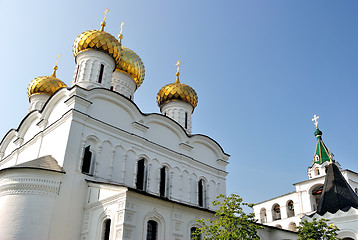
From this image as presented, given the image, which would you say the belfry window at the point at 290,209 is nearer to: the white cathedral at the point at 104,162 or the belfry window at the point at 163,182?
the white cathedral at the point at 104,162

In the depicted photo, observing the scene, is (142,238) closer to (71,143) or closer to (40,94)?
(71,143)

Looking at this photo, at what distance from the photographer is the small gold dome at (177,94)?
16734mm

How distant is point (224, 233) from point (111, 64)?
351 inches

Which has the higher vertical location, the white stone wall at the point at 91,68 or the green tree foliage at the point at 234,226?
the white stone wall at the point at 91,68

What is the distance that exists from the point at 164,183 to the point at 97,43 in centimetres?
640

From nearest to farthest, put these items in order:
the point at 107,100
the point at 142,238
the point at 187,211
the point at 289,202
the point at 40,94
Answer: the point at 142,238 < the point at 187,211 < the point at 107,100 < the point at 40,94 < the point at 289,202

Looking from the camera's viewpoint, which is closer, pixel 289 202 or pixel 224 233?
pixel 224 233

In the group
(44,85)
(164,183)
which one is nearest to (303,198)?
(164,183)

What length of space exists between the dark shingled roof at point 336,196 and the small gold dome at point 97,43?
1037cm

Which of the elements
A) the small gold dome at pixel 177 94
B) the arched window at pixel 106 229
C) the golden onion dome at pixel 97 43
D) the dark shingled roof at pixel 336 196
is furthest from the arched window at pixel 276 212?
the arched window at pixel 106 229

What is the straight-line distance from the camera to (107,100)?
12.0m

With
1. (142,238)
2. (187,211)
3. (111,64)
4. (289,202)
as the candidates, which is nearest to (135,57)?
(111,64)

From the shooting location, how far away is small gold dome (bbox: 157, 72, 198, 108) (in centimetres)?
1673

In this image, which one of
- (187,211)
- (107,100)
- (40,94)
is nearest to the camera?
(187,211)
